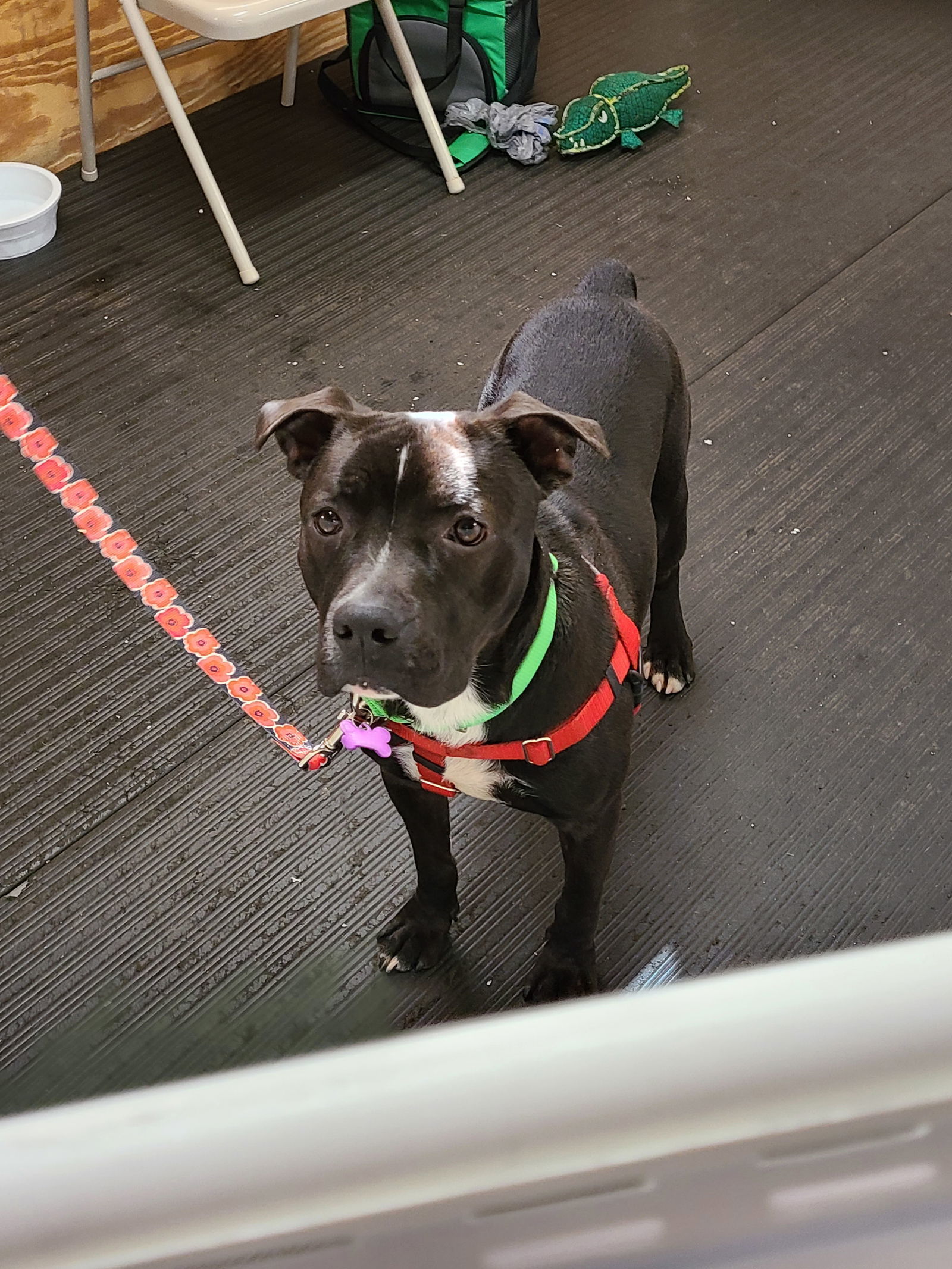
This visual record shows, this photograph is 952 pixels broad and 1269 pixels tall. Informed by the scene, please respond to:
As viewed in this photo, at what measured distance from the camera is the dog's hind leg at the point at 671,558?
6.61 ft

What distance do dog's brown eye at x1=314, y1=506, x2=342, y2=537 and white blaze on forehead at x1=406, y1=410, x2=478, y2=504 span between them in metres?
0.13

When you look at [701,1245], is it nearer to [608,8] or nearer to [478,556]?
[478,556]

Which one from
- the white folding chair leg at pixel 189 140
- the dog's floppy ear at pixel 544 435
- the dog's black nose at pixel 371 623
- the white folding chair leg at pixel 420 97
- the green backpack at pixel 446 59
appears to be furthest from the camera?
the green backpack at pixel 446 59

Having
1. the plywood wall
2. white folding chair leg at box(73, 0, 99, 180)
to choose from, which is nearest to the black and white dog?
white folding chair leg at box(73, 0, 99, 180)

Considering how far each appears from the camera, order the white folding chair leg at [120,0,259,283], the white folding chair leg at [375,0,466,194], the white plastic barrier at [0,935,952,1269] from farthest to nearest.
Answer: the white folding chair leg at [375,0,466,194] → the white folding chair leg at [120,0,259,283] → the white plastic barrier at [0,935,952,1269]

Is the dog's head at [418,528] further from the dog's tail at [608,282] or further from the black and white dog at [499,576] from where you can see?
the dog's tail at [608,282]

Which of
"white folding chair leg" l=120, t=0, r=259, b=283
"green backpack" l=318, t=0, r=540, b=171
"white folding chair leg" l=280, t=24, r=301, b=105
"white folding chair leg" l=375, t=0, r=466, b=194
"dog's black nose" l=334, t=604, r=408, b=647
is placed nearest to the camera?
"dog's black nose" l=334, t=604, r=408, b=647

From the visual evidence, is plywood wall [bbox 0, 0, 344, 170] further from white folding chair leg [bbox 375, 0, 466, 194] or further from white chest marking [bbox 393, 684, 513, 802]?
white chest marking [bbox 393, 684, 513, 802]

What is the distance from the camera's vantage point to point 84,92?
3484 millimetres

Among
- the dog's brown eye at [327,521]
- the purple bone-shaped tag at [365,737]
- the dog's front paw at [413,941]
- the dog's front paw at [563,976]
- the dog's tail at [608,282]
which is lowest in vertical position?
the dog's front paw at [563,976]

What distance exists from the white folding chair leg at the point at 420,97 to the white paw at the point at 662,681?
6.93 ft

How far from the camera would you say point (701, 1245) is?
1.28 feet

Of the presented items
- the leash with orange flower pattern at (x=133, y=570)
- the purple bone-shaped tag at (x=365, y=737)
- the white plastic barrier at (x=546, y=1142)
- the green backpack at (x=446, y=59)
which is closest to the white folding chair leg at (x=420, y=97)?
the green backpack at (x=446, y=59)

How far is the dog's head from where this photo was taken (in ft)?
4.21
